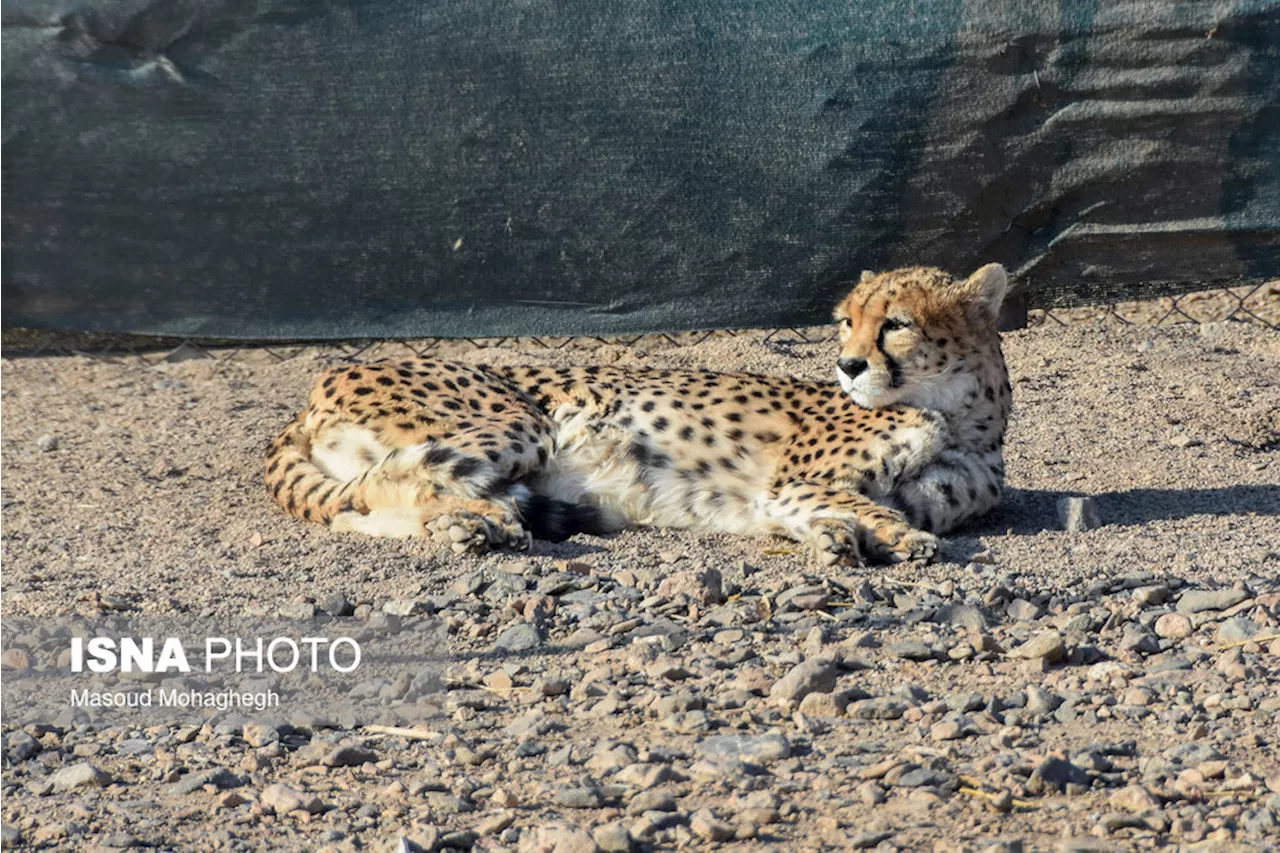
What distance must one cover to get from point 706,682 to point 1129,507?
6.67 ft

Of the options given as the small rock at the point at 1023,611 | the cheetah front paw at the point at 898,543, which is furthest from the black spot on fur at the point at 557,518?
the small rock at the point at 1023,611

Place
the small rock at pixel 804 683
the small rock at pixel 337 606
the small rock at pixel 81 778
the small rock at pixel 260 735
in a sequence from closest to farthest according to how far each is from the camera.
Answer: the small rock at pixel 81 778 < the small rock at pixel 260 735 < the small rock at pixel 804 683 < the small rock at pixel 337 606

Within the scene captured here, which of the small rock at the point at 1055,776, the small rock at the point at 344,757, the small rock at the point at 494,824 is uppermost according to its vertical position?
the small rock at the point at 1055,776

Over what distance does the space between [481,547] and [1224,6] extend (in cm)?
324

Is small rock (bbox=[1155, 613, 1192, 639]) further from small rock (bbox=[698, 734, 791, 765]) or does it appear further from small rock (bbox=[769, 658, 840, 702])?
small rock (bbox=[698, 734, 791, 765])

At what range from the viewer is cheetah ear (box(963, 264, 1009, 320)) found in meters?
4.91

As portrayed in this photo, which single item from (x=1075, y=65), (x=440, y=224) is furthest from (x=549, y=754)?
(x=1075, y=65)

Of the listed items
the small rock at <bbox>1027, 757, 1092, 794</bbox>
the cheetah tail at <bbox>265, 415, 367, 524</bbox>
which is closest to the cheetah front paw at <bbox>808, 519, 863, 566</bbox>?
the cheetah tail at <bbox>265, 415, 367, 524</bbox>

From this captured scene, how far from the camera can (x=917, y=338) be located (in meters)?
4.79

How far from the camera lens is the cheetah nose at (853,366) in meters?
4.76

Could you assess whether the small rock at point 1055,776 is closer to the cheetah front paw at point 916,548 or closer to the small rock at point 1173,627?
the small rock at point 1173,627

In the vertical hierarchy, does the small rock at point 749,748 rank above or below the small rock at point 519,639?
above

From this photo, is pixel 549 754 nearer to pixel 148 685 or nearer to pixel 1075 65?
pixel 148 685

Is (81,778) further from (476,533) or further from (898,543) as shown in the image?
(898,543)
